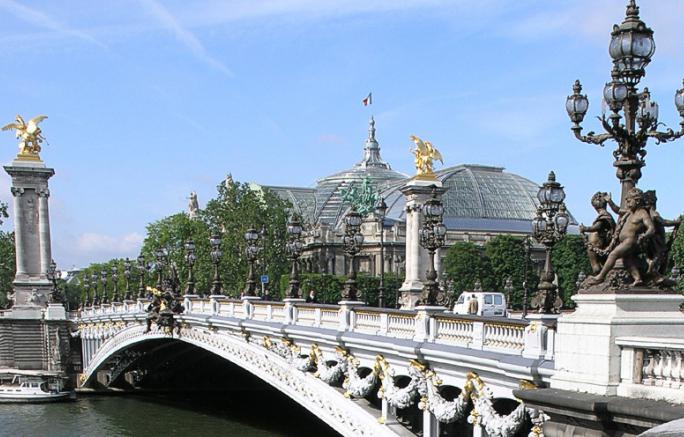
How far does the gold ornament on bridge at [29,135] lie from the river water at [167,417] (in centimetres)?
2164

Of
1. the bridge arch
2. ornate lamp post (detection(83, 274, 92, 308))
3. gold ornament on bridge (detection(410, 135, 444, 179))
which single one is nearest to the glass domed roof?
ornate lamp post (detection(83, 274, 92, 308))

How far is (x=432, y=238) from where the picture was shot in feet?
72.7

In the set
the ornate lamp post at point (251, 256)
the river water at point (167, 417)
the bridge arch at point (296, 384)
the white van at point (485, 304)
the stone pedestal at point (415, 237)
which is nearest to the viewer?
the bridge arch at point (296, 384)

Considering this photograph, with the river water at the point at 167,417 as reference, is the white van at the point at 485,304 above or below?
above

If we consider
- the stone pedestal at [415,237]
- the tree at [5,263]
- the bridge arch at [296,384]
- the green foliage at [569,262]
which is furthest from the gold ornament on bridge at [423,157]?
the tree at [5,263]

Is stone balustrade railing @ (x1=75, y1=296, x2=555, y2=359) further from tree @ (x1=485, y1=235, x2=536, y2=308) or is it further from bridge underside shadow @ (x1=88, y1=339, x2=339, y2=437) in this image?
tree @ (x1=485, y1=235, x2=536, y2=308)

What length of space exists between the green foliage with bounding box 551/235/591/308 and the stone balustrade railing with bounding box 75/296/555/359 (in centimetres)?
4097

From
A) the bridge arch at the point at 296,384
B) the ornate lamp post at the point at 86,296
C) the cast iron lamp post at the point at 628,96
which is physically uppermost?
the cast iron lamp post at the point at 628,96

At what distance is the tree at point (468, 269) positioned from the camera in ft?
264

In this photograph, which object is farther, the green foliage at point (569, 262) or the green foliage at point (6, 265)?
the green foliage at point (6, 265)

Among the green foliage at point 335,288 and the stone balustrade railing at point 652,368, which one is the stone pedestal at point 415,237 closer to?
the green foliage at point 335,288

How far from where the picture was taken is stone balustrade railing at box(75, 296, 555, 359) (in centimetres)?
1481

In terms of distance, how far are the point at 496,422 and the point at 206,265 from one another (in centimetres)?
6310

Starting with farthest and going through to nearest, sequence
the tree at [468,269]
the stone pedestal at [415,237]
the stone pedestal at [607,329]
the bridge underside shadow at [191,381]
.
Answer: the tree at [468,269], the stone pedestal at [415,237], the bridge underside shadow at [191,381], the stone pedestal at [607,329]
